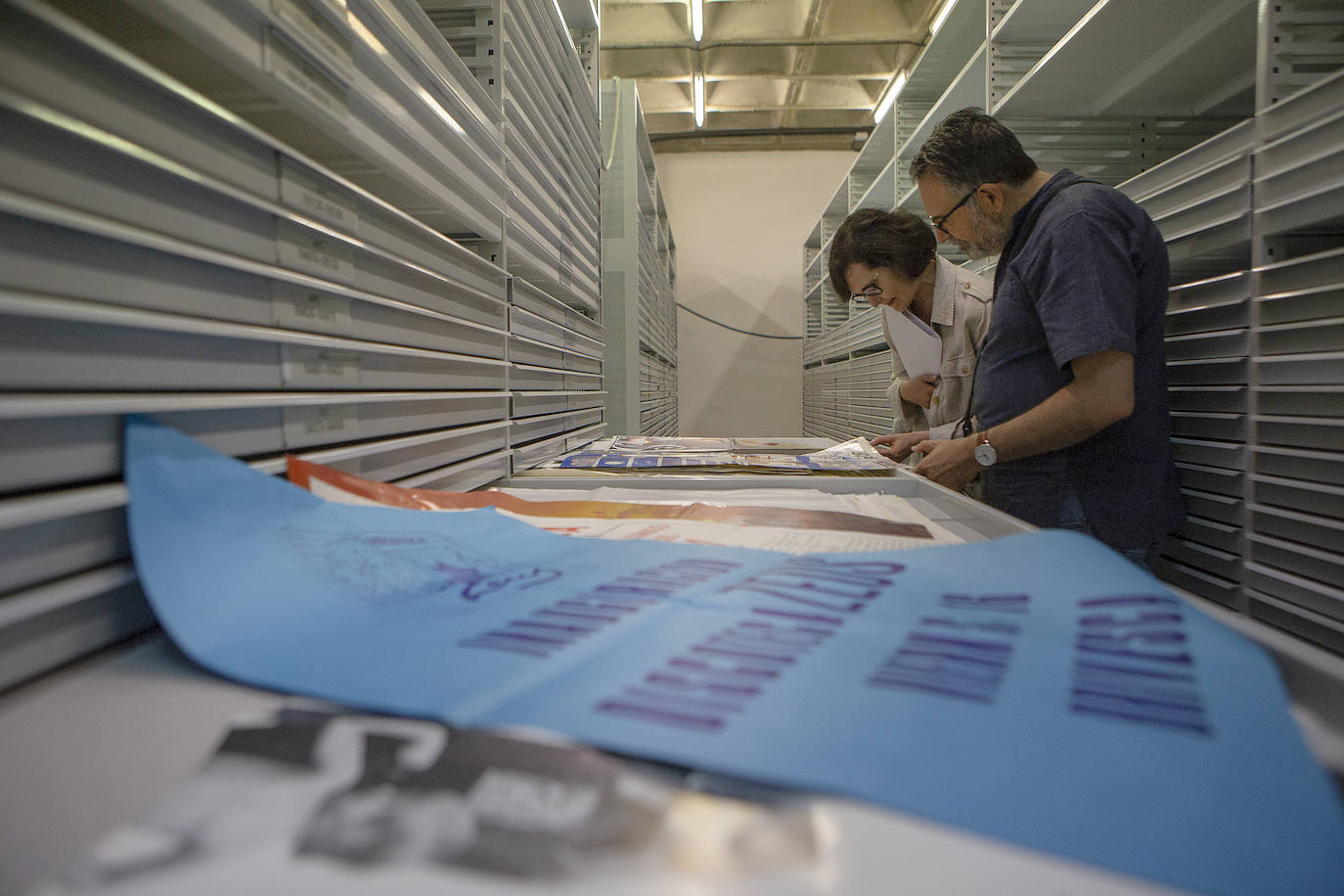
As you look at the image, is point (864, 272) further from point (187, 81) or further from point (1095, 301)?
point (187, 81)

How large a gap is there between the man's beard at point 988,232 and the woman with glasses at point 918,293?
253 mm

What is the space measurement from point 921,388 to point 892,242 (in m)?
0.52

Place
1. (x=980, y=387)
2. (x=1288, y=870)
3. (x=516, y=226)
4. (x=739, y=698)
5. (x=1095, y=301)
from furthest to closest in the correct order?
1. (x=980, y=387)
2. (x=516, y=226)
3. (x=1095, y=301)
4. (x=739, y=698)
5. (x=1288, y=870)

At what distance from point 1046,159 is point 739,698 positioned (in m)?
2.72

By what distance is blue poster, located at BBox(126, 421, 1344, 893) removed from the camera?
0.88 feet

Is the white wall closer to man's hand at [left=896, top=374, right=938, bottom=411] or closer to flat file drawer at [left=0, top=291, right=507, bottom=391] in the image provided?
man's hand at [left=896, top=374, right=938, bottom=411]

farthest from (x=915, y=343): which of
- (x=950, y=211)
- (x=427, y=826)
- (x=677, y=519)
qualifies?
(x=427, y=826)

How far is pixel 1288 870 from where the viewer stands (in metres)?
0.24

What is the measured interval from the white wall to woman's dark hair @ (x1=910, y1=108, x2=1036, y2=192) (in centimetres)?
578

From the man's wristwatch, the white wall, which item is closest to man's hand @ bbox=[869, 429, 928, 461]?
the man's wristwatch

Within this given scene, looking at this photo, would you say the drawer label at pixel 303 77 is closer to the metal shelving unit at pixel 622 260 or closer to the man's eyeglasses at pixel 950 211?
the man's eyeglasses at pixel 950 211

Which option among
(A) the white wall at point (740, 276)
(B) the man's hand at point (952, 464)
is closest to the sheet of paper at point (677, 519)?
(B) the man's hand at point (952, 464)

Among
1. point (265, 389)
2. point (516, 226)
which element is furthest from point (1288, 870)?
point (516, 226)

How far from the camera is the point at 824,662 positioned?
1.28 feet
